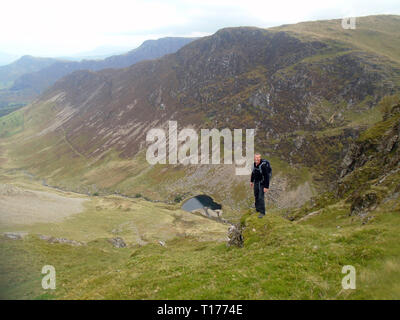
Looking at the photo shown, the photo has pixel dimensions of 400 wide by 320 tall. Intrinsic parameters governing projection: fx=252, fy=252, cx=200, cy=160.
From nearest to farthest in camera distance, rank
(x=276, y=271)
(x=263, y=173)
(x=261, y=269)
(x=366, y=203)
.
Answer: (x=276, y=271) < (x=261, y=269) < (x=263, y=173) < (x=366, y=203)

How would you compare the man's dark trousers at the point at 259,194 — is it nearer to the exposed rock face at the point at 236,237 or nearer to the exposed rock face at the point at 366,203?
the exposed rock face at the point at 236,237

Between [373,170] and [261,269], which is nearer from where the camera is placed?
[261,269]

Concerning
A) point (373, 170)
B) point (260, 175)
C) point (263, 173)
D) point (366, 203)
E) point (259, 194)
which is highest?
point (263, 173)

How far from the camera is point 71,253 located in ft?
154

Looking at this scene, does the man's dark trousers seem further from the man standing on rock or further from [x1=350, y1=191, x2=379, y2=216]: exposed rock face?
[x1=350, y1=191, x2=379, y2=216]: exposed rock face

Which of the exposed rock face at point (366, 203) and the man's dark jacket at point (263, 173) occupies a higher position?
the man's dark jacket at point (263, 173)

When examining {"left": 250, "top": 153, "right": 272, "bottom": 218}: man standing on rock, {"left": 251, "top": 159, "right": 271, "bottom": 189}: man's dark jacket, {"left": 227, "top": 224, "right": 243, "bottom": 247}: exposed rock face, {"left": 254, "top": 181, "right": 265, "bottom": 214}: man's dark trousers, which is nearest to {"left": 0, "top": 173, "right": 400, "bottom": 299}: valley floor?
{"left": 227, "top": 224, "right": 243, "bottom": 247}: exposed rock face

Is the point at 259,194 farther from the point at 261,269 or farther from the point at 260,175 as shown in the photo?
the point at 261,269

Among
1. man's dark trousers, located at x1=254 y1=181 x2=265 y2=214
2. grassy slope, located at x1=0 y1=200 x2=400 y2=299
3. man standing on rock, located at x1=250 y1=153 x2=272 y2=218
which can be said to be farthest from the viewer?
man's dark trousers, located at x1=254 y1=181 x2=265 y2=214

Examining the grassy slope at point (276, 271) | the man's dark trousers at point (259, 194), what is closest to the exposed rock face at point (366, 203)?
the grassy slope at point (276, 271)

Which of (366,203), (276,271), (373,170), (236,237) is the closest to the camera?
(276,271)

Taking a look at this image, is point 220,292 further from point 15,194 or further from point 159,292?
point 15,194

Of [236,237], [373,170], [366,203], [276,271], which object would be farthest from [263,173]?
[373,170]

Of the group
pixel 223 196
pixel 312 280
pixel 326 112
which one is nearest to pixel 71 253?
pixel 312 280
